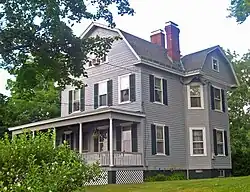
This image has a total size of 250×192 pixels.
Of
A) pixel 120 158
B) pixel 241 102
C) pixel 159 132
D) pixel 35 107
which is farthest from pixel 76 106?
pixel 241 102

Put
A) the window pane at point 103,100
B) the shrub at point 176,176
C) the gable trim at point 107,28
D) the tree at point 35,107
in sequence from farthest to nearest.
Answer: the tree at point 35,107 → the window pane at point 103,100 → the gable trim at point 107,28 → the shrub at point 176,176

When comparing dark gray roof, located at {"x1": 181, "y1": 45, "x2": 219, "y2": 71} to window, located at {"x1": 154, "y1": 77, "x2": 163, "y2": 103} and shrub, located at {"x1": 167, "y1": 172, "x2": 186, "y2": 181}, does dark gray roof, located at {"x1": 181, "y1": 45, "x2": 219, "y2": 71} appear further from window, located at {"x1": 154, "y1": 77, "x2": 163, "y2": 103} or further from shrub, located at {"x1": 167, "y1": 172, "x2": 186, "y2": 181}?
shrub, located at {"x1": 167, "y1": 172, "x2": 186, "y2": 181}

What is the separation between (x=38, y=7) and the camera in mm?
13414

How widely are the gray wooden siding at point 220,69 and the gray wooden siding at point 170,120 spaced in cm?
240

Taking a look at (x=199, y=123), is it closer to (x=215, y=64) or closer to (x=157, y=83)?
(x=157, y=83)

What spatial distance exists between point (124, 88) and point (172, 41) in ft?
17.7

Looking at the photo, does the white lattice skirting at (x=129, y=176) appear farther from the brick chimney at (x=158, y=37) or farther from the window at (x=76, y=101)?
the brick chimney at (x=158, y=37)

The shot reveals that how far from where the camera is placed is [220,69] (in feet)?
86.4

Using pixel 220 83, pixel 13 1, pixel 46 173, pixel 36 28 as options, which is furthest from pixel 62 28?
pixel 220 83

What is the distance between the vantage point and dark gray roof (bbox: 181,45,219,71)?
2380 cm

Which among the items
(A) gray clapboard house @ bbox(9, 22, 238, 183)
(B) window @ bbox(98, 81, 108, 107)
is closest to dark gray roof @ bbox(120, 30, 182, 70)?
(A) gray clapboard house @ bbox(9, 22, 238, 183)

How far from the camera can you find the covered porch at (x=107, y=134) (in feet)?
61.7

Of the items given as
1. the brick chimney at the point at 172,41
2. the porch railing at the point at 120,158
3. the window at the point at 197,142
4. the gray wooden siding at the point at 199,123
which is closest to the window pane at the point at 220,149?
the gray wooden siding at the point at 199,123

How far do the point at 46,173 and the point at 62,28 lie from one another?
28.4ft
